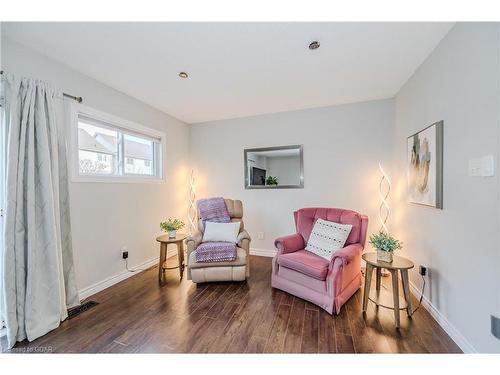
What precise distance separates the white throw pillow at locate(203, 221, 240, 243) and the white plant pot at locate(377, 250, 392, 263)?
1581 millimetres

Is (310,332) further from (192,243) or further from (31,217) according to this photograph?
(31,217)

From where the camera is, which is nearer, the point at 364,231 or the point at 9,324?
the point at 9,324

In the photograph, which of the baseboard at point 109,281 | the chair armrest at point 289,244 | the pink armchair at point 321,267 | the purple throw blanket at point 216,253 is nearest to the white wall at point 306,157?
the pink armchair at point 321,267

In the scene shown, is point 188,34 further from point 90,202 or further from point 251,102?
point 90,202

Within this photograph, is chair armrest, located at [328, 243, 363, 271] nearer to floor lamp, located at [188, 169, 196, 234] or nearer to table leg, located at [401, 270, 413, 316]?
table leg, located at [401, 270, 413, 316]

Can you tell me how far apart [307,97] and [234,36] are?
1.49 m

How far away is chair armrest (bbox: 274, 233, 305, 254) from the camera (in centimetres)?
235

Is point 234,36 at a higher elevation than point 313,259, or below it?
higher

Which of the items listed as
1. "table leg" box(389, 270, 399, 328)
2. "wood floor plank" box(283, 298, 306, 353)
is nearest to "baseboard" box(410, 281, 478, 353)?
"table leg" box(389, 270, 399, 328)

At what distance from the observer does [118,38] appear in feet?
5.56

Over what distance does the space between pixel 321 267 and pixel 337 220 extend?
714mm

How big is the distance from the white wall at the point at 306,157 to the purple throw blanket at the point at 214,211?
714mm
